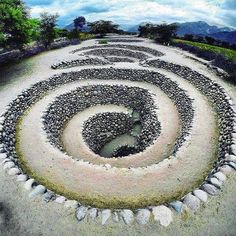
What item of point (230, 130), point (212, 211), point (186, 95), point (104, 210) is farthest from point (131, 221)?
point (186, 95)

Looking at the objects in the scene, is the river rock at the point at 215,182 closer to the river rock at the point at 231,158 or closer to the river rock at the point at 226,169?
the river rock at the point at 226,169

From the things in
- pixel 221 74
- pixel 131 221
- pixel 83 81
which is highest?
pixel 131 221

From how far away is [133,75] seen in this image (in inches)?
1421

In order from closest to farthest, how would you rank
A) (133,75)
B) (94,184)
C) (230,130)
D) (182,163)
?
1. (94,184)
2. (182,163)
3. (230,130)
4. (133,75)

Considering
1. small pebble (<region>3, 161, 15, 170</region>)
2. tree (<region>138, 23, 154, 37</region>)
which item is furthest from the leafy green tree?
small pebble (<region>3, 161, 15, 170</region>)

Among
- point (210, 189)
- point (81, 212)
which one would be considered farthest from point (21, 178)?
point (210, 189)

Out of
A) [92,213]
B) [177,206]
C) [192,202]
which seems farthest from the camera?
[192,202]

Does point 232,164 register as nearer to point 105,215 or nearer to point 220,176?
point 220,176

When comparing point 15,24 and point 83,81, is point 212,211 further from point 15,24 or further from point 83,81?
point 15,24

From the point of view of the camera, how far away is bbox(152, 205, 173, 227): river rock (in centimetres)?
1308

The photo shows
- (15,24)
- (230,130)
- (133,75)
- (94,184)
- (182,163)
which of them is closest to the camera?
(94,184)

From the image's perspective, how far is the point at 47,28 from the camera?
4888 centimetres

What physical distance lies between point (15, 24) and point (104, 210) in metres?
32.7

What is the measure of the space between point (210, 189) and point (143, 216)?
3.99m
